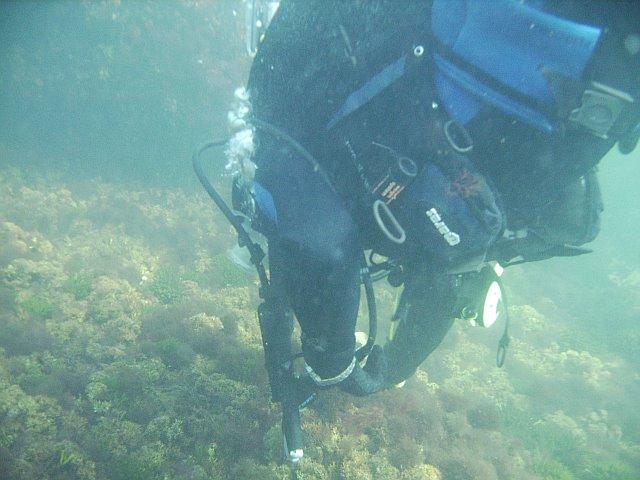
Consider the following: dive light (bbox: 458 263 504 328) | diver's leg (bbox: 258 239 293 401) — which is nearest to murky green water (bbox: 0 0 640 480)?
diver's leg (bbox: 258 239 293 401)

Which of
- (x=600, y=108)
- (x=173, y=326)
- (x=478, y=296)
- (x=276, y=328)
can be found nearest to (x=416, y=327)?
(x=478, y=296)

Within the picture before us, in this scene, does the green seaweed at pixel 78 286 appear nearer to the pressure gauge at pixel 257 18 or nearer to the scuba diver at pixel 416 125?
the scuba diver at pixel 416 125

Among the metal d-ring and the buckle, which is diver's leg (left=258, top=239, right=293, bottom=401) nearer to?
the metal d-ring

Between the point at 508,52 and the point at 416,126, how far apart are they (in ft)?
1.71

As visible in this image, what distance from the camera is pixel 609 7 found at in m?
1.63

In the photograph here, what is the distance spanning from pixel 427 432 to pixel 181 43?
13988 millimetres

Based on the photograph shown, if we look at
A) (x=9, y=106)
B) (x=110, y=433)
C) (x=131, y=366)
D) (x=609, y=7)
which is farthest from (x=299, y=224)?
(x=9, y=106)

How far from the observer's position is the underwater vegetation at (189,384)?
387 centimetres

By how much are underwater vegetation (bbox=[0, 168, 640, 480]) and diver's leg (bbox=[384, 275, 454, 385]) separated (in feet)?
3.44

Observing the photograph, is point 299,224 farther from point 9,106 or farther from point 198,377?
point 9,106

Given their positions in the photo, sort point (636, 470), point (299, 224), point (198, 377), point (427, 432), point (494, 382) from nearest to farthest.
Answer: point (299, 224) → point (198, 377) → point (427, 432) → point (636, 470) → point (494, 382)

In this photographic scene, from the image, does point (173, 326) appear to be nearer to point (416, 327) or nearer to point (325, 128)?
point (416, 327)

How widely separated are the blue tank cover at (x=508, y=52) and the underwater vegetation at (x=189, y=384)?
3.74 metres

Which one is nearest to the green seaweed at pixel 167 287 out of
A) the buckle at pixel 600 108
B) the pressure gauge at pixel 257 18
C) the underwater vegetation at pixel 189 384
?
the underwater vegetation at pixel 189 384
